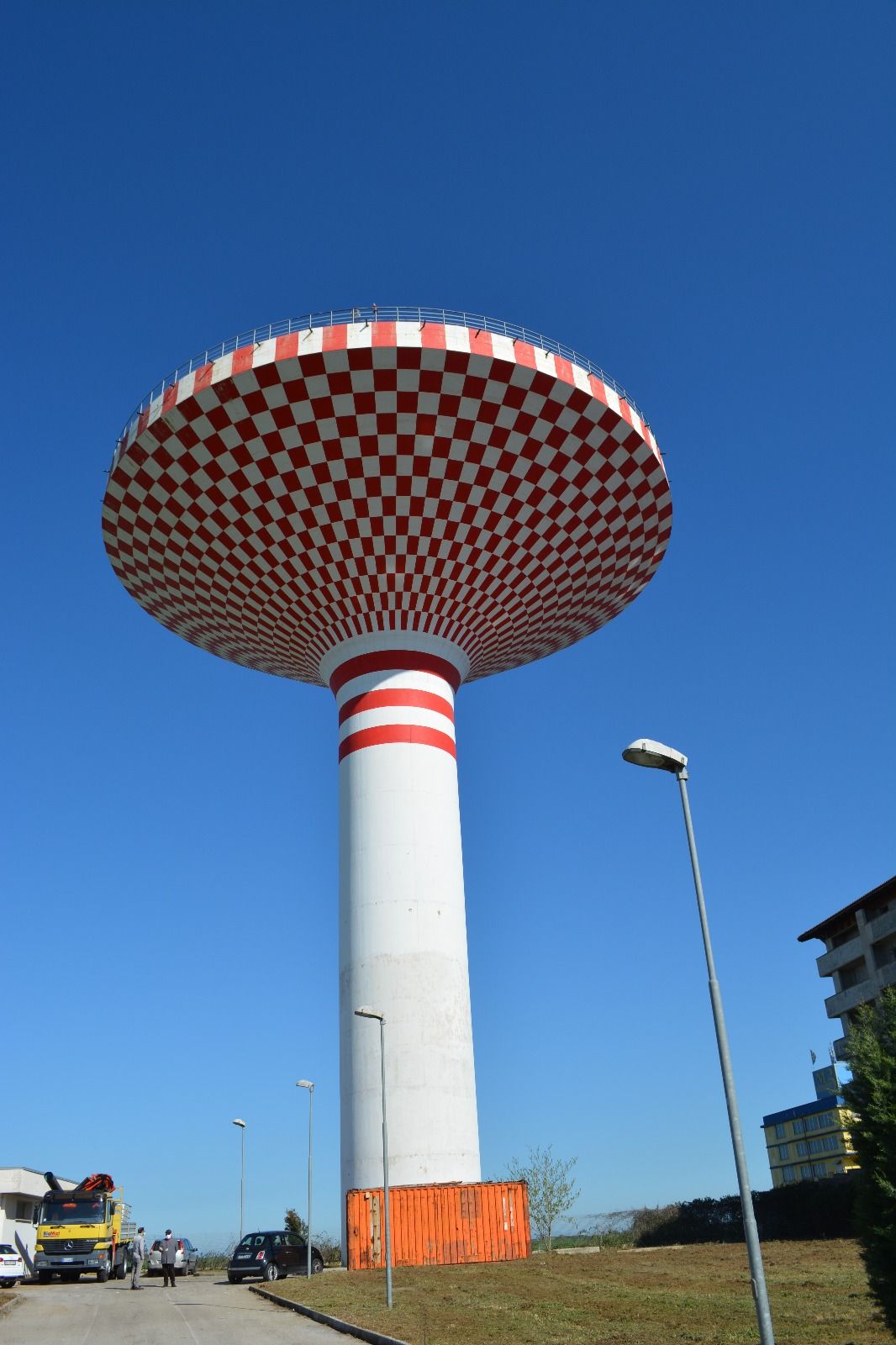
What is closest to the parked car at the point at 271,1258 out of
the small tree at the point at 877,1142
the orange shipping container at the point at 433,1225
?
the orange shipping container at the point at 433,1225

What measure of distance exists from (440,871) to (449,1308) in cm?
965

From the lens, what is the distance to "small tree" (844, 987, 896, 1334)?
877 centimetres

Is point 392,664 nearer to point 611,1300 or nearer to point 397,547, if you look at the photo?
point 397,547

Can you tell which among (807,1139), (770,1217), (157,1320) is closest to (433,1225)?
(157,1320)

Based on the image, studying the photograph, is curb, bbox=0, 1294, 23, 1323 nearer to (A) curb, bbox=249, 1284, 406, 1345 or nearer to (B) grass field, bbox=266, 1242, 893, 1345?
(A) curb, bbox=249, 1284, 406, 1345

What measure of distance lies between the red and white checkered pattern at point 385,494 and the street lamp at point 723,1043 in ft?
39.9

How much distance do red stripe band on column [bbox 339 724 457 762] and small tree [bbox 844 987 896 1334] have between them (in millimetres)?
15468

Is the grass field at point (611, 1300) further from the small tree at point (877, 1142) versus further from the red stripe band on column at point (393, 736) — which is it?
the red stripe band on column at point (393, 736)

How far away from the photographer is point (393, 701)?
24359mm

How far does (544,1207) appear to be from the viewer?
34.7 m

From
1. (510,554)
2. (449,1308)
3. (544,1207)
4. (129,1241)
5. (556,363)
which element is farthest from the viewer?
(544,1207)

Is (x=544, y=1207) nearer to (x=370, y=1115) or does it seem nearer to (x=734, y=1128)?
(x=370, y=1115)

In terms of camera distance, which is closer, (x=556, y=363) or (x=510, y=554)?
(x=556, y=363)

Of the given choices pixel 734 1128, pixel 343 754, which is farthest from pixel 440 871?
pixel 734 1128
